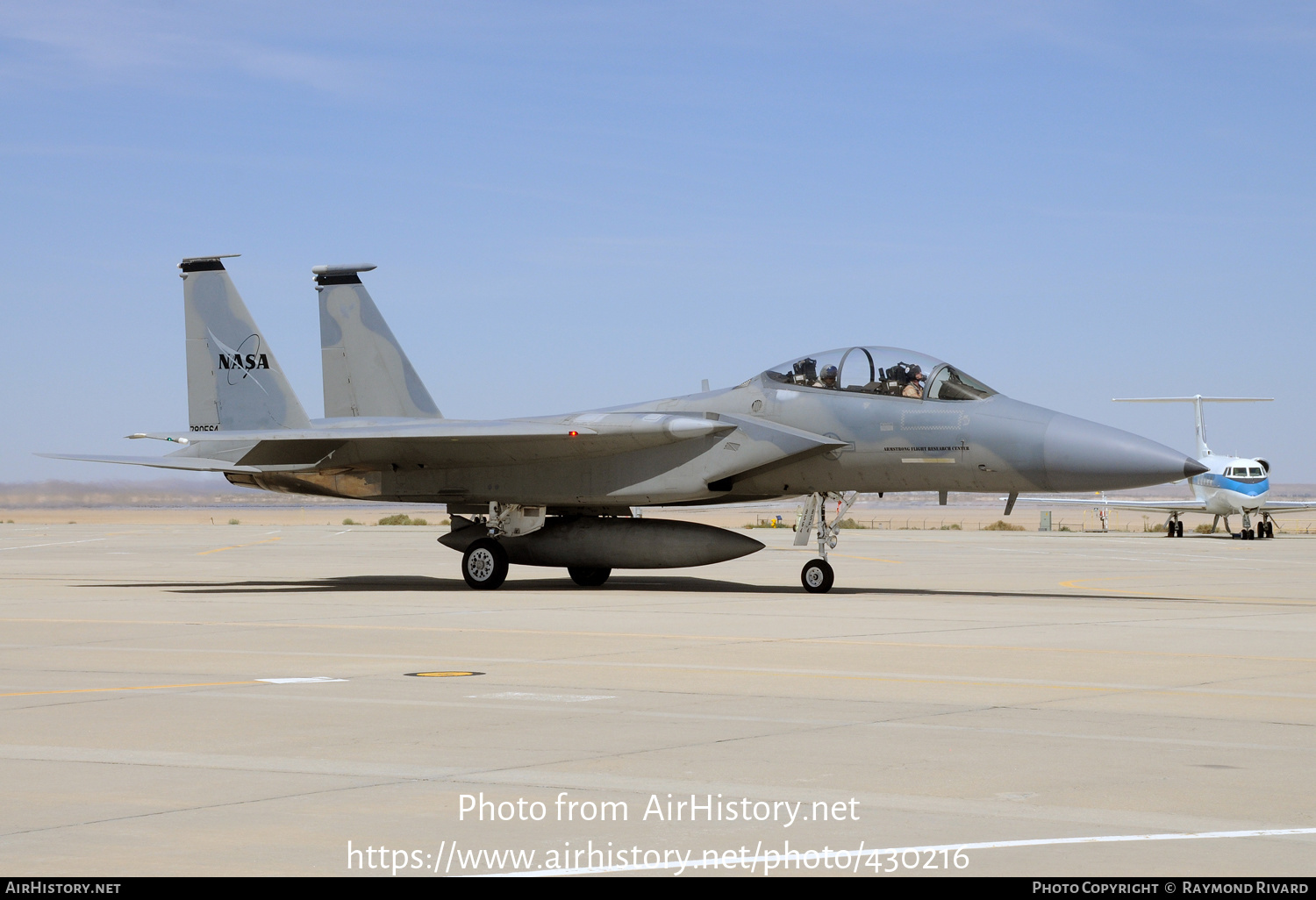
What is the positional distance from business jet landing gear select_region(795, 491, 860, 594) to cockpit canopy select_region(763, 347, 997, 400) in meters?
1.55

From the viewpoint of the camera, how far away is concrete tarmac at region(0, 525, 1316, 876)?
4.70 m

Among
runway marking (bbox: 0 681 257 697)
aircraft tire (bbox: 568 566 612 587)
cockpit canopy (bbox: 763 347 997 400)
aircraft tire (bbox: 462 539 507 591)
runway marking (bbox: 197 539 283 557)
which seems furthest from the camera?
runway marking (bbox: 197 539 283 557)

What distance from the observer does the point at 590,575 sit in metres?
20.5

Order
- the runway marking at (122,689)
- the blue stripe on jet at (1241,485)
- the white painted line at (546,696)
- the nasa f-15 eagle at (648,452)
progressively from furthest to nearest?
the blue stripe on jet at (1241,485) < the nasa f-15 eagle at (648,452) < the runway marking at (122,689) < the white painted line at (546,696)

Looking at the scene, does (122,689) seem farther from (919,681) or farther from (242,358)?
(242,358)

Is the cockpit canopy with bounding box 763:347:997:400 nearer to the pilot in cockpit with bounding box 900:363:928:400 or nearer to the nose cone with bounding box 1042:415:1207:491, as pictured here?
the pilot in cockpit with bounding box 900:363:928:400

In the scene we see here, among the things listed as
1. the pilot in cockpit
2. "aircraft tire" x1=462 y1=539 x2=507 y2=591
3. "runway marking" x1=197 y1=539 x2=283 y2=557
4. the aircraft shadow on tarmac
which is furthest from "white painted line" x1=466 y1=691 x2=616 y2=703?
"runway marking" x1=197 y1=539 x2=283 y2=557

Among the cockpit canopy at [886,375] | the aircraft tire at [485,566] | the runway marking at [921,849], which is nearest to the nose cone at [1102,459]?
the cockpit canopy at [886,375]

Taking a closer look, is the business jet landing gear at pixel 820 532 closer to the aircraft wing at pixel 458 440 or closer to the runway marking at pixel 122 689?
the aircraft wing at pixel 458 440

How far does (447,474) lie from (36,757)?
13.8 meters

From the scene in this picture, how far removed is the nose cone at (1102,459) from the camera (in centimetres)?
1583

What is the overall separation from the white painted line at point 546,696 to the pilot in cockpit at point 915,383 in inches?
393
